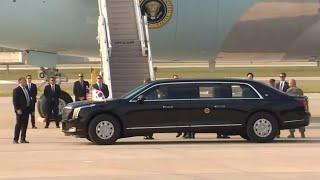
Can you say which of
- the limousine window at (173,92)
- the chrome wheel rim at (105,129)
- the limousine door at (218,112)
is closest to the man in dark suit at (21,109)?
the chrome wheel rim at (105,129)

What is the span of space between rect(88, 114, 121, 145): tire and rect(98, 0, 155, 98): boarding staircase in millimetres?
3673

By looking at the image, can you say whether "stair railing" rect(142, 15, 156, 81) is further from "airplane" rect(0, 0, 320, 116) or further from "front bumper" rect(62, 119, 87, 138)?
"front bumper" rect(62, 119, 87, 138)

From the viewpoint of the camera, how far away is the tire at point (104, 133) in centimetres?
1594

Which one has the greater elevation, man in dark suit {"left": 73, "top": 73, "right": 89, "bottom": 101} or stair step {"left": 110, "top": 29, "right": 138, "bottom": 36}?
stair step {"left": 110, "top": 29, "right": 138, "bottom": 36}

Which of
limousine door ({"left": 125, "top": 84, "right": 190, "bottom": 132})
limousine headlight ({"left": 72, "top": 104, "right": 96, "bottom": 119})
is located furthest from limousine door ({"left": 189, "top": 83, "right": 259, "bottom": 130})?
limousine headlight ({"left": 72, "top": 104, "right": 96, "bottom": 119})

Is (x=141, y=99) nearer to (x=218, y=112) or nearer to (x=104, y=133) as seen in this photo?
(x=104, y=133)

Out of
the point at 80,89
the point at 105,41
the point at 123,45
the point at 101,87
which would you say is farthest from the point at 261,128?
the point at 80,89

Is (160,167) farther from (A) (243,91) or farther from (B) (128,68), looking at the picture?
(B) (128,68)

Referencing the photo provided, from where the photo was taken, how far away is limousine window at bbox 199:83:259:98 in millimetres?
16484

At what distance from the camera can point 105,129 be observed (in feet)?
52.4

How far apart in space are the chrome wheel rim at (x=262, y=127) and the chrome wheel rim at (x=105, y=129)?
316 cm

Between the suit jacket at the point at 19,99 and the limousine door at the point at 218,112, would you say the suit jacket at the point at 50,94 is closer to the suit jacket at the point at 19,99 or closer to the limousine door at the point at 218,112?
the suit jacket at the point at 19,99

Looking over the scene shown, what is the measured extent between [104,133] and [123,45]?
219 inches

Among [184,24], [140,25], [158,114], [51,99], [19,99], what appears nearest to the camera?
[158,114]
